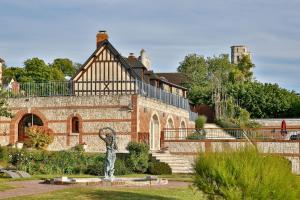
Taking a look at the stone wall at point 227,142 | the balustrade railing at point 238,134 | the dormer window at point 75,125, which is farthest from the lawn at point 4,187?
the balustrade railing at point 238,134

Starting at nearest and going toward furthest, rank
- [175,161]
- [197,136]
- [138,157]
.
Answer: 1. [138,157]
2. [175,161]
3. [197,136]

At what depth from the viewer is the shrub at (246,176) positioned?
14.2 m

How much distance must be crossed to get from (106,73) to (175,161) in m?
8.34

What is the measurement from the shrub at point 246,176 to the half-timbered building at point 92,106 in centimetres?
2204

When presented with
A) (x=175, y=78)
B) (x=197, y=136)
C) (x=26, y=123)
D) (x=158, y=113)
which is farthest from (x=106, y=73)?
(x=175, y=78)

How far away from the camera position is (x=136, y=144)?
3328 centimetres

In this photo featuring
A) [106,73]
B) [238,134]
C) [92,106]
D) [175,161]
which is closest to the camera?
[175,161]

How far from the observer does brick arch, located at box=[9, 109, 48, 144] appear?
38844mm

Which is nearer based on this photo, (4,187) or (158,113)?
(4,187)

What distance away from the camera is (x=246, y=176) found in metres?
14.3

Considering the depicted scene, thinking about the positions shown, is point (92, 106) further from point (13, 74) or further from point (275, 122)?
point (13, 74)

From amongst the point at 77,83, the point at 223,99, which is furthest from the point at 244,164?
the point at 223,99

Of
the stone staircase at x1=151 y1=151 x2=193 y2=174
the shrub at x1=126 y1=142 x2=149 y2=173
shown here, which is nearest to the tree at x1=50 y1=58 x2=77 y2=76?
the stone staircase at x1=151 y1=151 x2=193 y2=174

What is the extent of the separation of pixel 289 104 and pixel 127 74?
32307 millimetres
